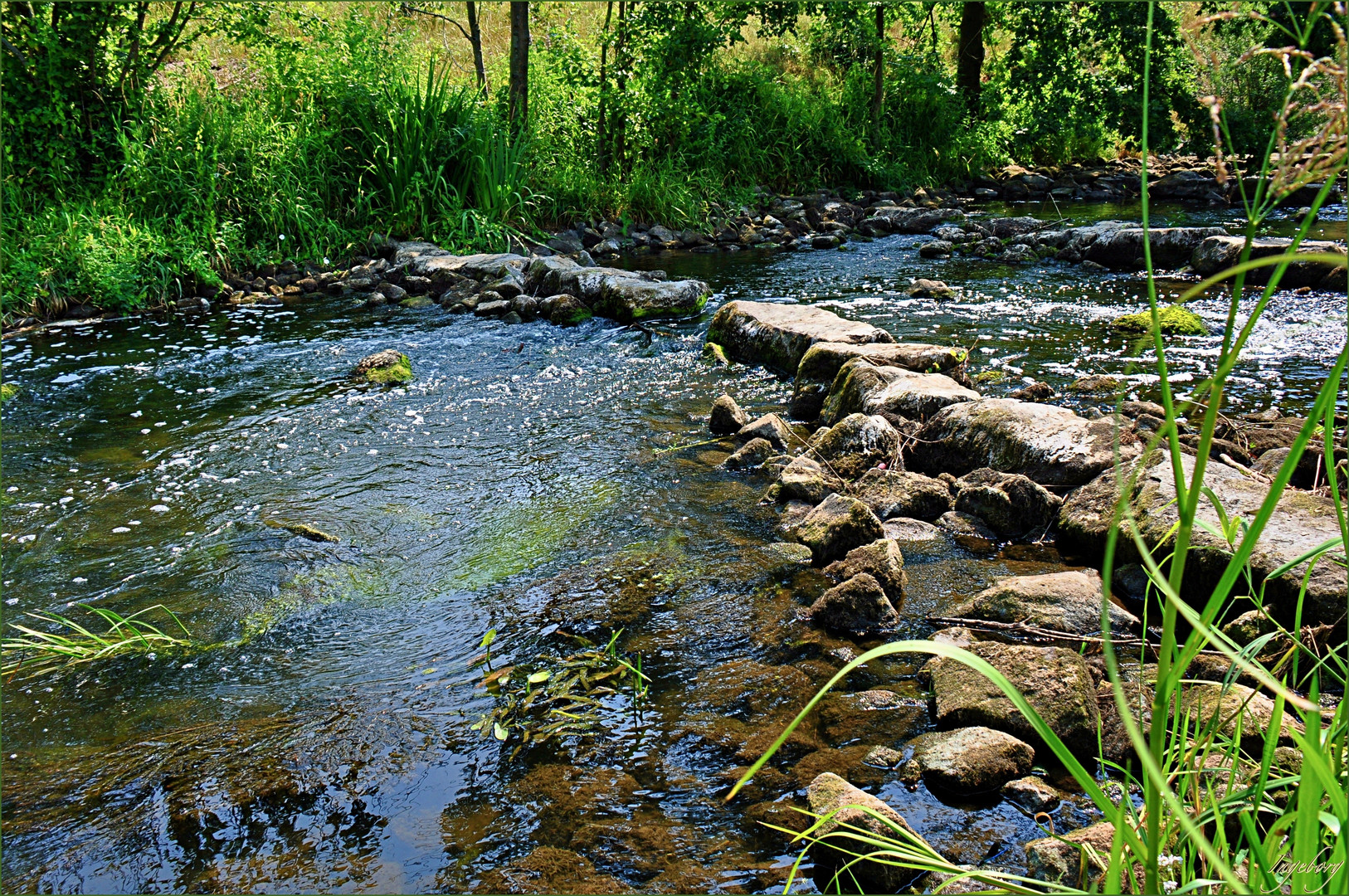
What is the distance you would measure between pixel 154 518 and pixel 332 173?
7.34m

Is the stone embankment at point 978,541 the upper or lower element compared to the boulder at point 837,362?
lower

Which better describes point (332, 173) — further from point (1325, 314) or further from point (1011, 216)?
point (1325, 314)

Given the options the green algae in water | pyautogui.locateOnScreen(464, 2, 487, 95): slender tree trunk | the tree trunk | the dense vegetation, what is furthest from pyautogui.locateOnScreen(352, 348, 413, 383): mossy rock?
pyautogui.locateOnScreen(464, 2, 487, 95): slender tree trunk

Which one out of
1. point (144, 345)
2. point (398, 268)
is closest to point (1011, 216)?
point (398, 268)

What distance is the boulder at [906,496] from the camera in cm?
441

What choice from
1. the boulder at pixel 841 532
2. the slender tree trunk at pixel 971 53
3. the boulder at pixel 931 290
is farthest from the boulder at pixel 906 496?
the slender tree trunk at pixel 971 53

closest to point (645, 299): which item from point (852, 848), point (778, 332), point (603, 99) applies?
point (778, 332)

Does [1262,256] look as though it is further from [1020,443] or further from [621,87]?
[621,87]

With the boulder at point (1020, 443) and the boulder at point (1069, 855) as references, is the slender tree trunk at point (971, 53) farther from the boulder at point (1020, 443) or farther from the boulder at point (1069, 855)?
the boulder at point (1069, 855)

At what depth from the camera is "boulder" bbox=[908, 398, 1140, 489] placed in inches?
174

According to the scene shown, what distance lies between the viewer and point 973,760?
2537 mm

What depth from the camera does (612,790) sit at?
2.61 metres

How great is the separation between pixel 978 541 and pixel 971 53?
14.9m

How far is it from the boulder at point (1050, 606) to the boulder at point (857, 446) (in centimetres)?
151
